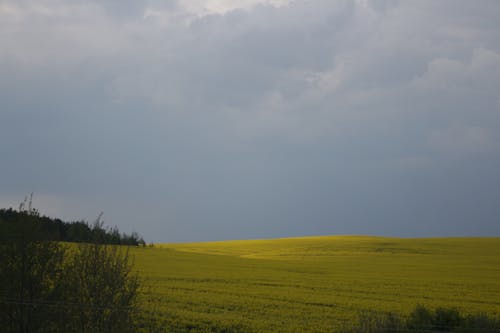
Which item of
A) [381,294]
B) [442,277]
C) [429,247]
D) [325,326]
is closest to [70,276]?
[325,326]

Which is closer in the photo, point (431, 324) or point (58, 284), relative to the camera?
point (58, 284)

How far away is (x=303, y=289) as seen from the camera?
911 inches

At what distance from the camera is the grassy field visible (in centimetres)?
1605

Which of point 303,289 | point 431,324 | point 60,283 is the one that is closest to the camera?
point 60,283

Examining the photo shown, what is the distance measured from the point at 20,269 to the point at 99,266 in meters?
1.89

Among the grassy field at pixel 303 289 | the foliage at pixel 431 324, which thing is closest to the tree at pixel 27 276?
the grassy field at pixel 303 289

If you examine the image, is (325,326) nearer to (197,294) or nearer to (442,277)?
(197,294)

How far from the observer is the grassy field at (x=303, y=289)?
16.1 meters

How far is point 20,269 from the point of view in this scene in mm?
10680

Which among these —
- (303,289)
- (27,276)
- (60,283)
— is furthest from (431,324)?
(303,289)

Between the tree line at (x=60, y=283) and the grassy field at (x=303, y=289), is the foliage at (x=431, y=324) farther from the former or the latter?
the tree line at (x=60, y=283)

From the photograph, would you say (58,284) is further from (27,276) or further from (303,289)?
(303,289)

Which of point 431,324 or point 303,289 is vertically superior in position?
point 431,324

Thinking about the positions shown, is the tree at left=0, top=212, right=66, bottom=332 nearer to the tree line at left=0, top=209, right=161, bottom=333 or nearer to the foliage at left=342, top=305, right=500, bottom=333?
the tree line at left=0, top=209, right=161, bottom=333
